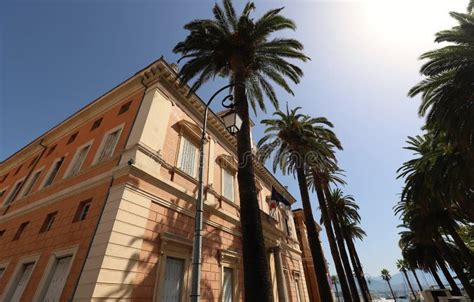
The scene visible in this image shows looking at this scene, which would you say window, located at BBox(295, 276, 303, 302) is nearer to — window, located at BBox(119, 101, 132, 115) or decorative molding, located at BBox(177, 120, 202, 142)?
decorative molding, located at BBox(177, 120, 202, 142)

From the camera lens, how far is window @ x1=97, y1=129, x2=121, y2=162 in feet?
34.0

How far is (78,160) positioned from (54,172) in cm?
252

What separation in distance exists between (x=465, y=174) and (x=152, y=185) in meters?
18.5

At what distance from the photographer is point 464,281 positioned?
22.3 metres

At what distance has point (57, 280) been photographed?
298 inches

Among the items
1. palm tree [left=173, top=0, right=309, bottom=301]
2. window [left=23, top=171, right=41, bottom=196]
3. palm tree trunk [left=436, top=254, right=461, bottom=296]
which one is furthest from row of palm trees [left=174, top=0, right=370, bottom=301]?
palm tree trunk [left=436, top=254, right=461, bottom=296]

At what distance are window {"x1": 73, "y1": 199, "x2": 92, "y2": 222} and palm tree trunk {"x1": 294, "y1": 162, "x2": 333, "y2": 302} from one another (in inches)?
459

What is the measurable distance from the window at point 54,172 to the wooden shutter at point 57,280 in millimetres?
6222

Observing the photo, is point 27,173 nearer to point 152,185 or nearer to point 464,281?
point 152,185

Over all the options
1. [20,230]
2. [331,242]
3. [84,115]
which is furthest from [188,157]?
[331,242]

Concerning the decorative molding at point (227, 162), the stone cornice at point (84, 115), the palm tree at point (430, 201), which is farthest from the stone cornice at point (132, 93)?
the palm tree at point (430, 201)

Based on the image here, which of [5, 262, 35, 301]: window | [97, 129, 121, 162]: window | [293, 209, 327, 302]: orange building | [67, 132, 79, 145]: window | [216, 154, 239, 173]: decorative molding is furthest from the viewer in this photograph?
[293, 209, 327, 302]: orange building

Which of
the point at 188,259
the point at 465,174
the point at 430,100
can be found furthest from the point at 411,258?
the point at 188,259

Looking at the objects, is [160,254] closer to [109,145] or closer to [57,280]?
[57,280]
